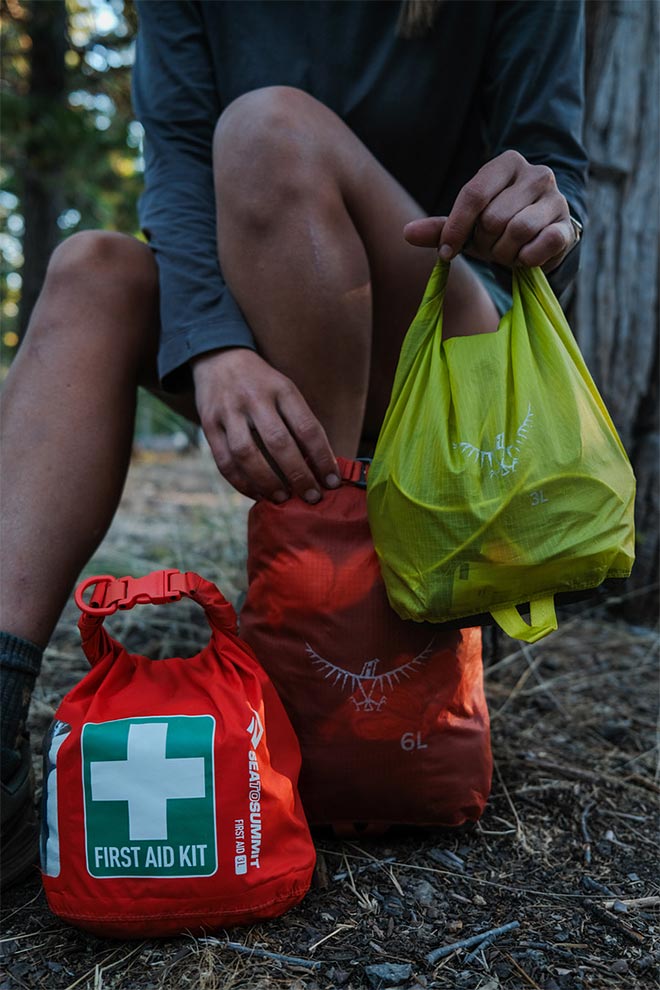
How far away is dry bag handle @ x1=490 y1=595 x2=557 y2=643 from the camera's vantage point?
2.92ft

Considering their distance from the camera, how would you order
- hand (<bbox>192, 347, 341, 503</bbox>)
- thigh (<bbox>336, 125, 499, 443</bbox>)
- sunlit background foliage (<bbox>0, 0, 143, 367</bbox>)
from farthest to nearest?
sunlit background foliage (<bbox>0, 0, 143, 367</bbox>), thigh (<bbox>336, 125, 499, 443</bbox>), hand (<bbox>192, 347, 341, 503</bbox>)

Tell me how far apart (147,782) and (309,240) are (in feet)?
2.36

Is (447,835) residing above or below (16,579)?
below

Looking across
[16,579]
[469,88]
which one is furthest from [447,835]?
[469,88]

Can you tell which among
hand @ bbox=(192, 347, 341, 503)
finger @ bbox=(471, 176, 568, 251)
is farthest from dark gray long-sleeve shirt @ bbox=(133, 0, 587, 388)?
finger @ bbox=(471, 176, 568, 251)

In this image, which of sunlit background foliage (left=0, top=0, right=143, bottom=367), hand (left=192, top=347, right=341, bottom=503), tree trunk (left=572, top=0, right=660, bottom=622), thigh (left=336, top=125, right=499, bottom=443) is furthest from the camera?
sunlit background foliage (left=0, top=0, right=143, bottom=367)

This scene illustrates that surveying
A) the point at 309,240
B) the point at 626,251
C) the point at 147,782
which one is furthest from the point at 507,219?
the point at 626,251

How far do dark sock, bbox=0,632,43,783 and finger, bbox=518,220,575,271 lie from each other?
2.62ft

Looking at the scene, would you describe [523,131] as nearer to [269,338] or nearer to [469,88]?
[469,88]

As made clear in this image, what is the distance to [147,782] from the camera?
34.7 inches

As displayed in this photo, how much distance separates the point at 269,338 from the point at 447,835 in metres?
0.73

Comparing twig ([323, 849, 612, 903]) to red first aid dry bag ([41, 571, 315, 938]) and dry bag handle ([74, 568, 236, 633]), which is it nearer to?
red first aid dry bag ([41, 571, 315, 938])

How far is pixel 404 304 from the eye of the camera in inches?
50.6

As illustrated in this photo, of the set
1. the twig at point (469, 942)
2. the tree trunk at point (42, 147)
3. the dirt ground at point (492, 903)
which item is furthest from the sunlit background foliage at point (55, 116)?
the twig at point (469, 942)
